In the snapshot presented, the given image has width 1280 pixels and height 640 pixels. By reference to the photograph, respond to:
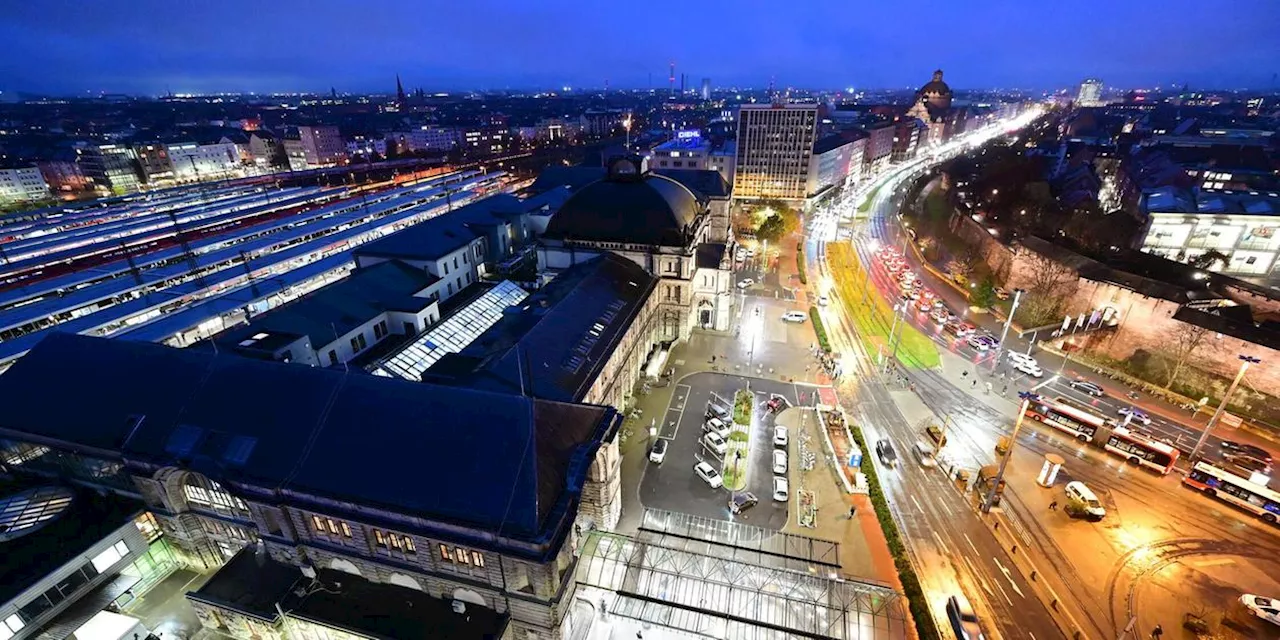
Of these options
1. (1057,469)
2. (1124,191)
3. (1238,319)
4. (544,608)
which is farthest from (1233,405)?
(1124,191)

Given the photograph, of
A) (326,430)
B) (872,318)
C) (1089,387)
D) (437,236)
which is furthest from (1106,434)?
(437,236)

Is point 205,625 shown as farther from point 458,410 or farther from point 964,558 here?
point 964,558

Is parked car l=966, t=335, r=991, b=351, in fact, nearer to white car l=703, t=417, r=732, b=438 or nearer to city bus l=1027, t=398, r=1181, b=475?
city bus l=1027, t=398, r=1181, b=475

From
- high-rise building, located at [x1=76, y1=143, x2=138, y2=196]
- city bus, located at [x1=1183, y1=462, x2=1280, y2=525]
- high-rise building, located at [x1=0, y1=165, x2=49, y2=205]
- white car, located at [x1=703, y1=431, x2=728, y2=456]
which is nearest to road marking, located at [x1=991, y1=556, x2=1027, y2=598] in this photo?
city bus, located at [x1=1183, y1=462, x2=1280, y2=525]

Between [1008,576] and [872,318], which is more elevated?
[872,318]

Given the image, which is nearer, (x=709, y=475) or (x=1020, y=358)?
(x=709, y=475)

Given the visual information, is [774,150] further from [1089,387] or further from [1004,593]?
[1004,593]
